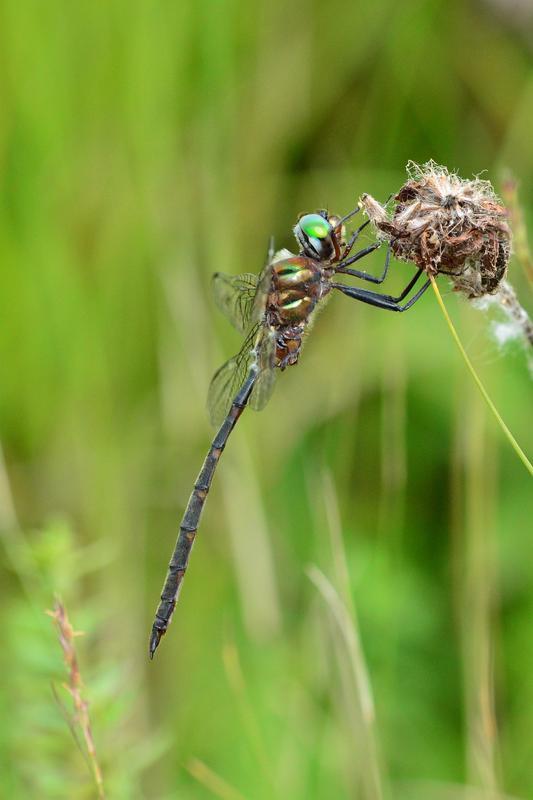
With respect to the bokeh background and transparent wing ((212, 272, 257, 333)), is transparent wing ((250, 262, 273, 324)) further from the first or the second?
the bokeh background

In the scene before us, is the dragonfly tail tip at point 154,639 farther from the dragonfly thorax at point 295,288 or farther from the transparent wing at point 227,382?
the dragonfly thorax at point 295,288

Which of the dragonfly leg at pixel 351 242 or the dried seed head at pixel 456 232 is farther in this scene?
the dragonfly leg at pixel 351 242

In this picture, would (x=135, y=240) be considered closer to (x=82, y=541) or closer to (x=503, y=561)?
(x=82, y=541)

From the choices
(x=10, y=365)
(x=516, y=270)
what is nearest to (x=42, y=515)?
(x=10, y=365)

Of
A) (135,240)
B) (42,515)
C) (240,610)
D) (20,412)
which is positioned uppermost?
(135,240)

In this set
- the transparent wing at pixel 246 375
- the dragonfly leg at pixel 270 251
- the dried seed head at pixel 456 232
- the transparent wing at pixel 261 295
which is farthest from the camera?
the transparent wing at pixel 246 375

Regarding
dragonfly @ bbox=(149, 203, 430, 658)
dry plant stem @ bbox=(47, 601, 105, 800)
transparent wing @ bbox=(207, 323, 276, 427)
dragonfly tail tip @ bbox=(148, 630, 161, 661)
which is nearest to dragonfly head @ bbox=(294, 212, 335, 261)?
dragonfly @ bbox=(149, 203, 430, 658)

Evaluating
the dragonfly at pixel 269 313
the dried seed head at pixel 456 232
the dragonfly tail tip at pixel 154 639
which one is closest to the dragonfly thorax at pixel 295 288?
the dragonfly at pixel 269 313
